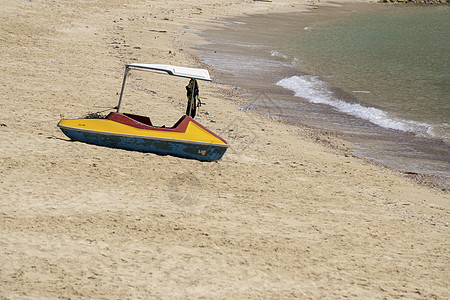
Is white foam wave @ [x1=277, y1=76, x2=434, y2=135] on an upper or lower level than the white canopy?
lower

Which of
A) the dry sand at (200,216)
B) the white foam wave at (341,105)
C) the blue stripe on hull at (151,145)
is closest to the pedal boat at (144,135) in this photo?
the blue stripe on hull at (151,145)

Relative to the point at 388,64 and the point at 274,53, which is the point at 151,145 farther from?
the point at 388,64

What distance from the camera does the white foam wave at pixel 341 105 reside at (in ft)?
54.3

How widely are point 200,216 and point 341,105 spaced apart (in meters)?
11.3

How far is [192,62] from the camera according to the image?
21.9 meters

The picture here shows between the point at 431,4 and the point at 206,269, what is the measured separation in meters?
73.1

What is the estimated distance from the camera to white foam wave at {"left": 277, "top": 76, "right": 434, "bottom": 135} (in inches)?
652

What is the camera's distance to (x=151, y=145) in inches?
402

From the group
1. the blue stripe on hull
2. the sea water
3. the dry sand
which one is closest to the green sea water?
the sea water

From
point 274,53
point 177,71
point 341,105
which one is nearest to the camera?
point 177,71

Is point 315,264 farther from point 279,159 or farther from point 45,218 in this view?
point 279,159

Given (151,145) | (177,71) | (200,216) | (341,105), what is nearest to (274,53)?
(341,105)

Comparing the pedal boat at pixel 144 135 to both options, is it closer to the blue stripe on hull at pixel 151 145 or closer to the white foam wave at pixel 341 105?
the blue stripe on hull at pixel 151 145

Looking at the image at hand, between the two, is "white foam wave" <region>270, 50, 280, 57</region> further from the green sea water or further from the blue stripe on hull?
the blue stripe on hull
